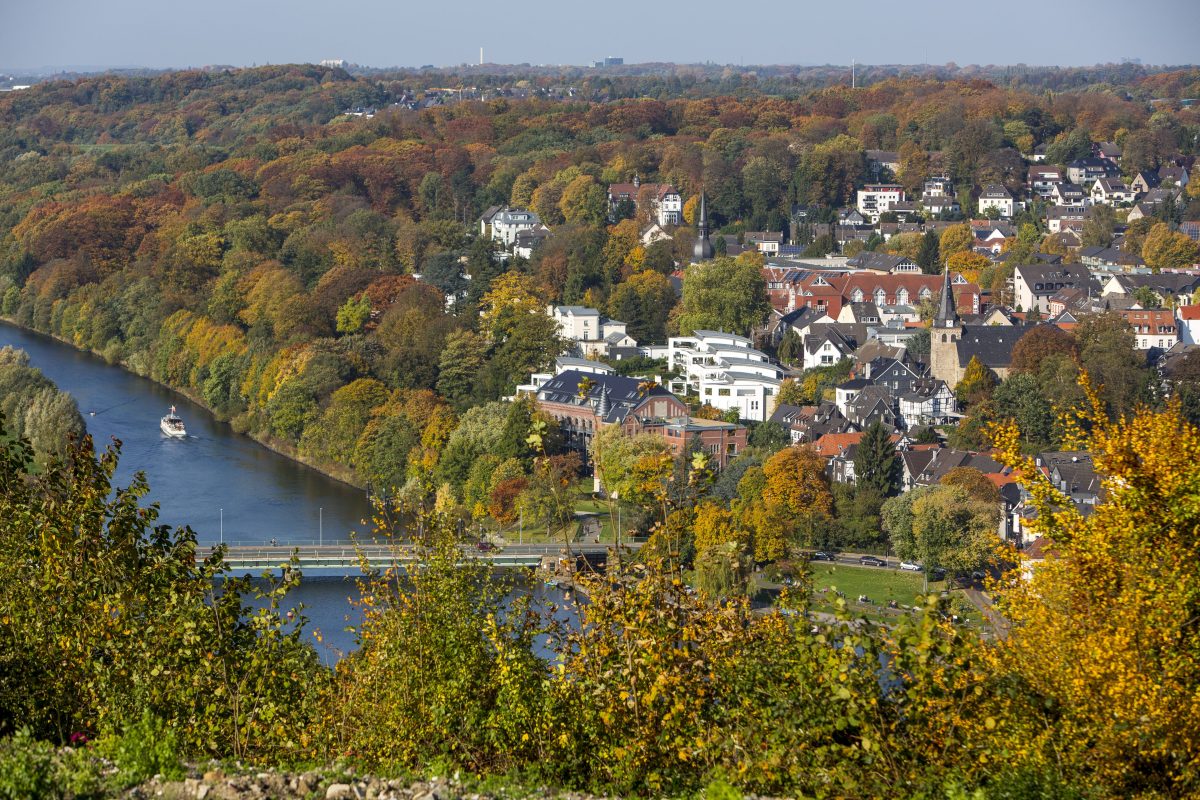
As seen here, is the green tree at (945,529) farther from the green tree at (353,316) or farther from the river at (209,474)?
the green tree at (353,316)

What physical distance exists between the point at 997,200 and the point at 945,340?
12.5 metres

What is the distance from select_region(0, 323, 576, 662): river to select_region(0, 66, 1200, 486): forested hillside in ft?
1.32

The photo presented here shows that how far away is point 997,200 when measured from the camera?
29812 millimetres

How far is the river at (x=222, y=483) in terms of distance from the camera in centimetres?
1223

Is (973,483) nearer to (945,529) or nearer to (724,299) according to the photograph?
(945,529)

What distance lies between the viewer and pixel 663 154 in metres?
32.6

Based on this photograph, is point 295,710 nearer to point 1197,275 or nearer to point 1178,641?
point 1178,641

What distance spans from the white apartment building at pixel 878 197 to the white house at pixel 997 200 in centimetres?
146

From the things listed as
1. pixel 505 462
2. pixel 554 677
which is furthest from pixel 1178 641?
pixel 505 462

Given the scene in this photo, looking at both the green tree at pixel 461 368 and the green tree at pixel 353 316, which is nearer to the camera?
the green tree at pixel 461 368

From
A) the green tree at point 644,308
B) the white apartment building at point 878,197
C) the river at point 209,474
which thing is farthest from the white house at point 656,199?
the river at point 209,474

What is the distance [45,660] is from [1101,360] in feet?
45.7

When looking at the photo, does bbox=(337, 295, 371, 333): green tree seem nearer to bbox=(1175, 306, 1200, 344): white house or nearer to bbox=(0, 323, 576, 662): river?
bbox=(0, 323, 576, 662): river

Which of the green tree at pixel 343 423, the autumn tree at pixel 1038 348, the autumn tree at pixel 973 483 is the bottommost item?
the green tree at pixel 343 423
